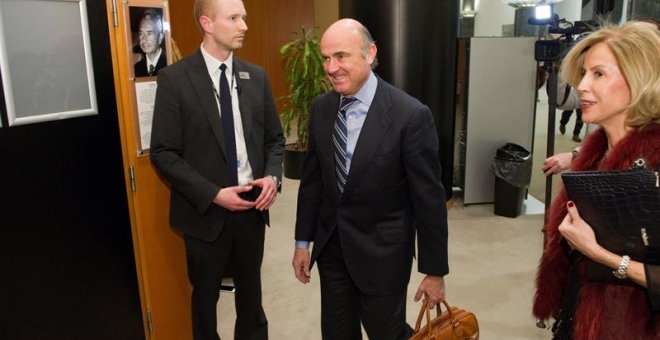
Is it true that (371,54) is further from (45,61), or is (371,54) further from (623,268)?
(45,61)

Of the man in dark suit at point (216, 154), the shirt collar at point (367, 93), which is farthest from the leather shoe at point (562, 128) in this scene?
the shirt collar at point (367, 93)

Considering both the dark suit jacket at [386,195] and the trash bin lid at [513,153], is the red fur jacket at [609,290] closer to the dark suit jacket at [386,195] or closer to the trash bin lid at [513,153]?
the dark suit jacket at [386,195]

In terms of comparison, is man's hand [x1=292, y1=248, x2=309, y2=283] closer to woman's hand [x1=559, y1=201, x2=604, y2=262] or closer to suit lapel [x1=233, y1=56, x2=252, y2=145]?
suit lapel [x1=233, y1=56, x2=252, y2=145]

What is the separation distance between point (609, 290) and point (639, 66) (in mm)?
576

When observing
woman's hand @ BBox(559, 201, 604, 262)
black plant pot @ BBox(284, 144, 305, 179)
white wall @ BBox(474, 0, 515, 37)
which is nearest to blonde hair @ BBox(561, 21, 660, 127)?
woman's hand @ BBox(559, 201, 604, 262)

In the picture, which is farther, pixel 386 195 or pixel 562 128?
pixel 562 128

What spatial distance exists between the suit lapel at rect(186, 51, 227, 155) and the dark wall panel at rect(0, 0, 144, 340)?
34cm

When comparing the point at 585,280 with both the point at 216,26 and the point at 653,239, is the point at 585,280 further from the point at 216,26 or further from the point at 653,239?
the point at 216,26

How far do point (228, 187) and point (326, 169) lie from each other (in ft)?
1.68

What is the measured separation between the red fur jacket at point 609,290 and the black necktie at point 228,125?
1.28m

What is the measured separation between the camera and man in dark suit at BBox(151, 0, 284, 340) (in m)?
2.13

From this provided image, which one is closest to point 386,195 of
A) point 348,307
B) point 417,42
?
point 348,307

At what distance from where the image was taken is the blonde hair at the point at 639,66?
128cm

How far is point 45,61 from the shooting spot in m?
1.92
